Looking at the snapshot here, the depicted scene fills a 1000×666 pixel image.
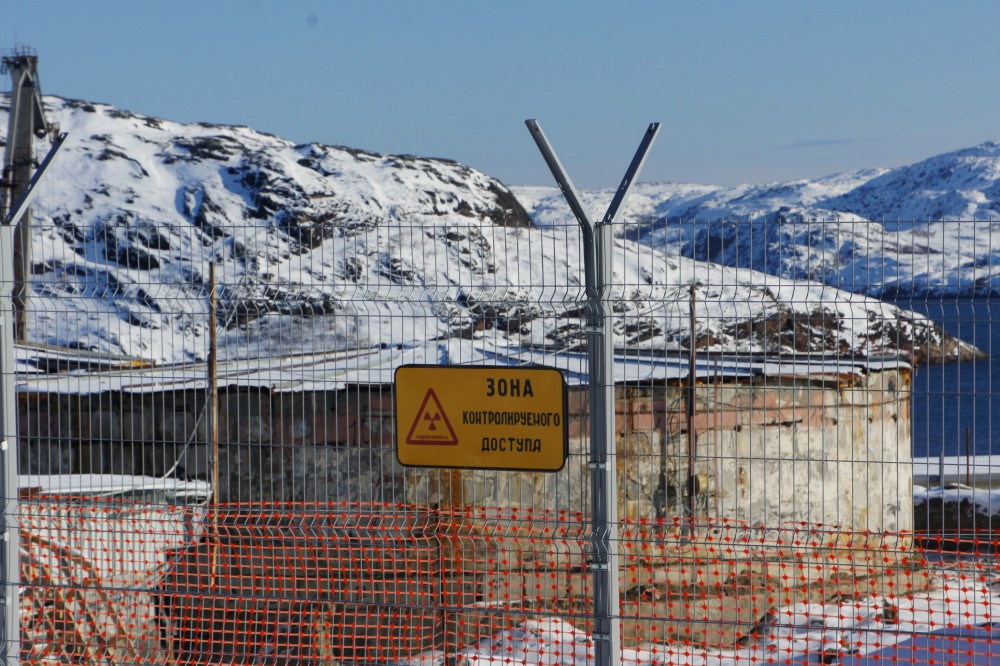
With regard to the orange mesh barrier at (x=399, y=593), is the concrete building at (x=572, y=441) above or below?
above

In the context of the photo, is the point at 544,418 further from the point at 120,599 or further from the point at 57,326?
the point at 120,599

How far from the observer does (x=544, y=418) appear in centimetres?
527

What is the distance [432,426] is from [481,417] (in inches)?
10.2

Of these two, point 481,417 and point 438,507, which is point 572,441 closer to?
point 438,507

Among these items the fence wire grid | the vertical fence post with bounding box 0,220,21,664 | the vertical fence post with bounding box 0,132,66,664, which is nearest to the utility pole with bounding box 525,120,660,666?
the fence wire grid

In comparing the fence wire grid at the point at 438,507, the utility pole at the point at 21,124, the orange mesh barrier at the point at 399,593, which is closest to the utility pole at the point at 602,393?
the orange mesh barrier at the point at 399,593

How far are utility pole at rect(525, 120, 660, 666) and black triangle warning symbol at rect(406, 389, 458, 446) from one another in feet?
2.35

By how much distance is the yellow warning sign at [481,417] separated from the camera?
526 cm

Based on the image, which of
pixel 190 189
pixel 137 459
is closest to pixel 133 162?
pixel 190 189

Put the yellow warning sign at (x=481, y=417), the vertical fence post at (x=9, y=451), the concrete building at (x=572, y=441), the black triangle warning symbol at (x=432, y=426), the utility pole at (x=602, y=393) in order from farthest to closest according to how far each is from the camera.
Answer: the concrete building at (x=572, y=441), the vertical fence post at (x=9, y=451), the black triangle warning symbol at (x=432, y=426), the yellow warning sign at (x=481, y=417), the utility pole at (x=602, y=393)

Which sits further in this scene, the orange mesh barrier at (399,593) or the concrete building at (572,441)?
the concrete building at (572,441)

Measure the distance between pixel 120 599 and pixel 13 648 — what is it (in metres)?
2.75

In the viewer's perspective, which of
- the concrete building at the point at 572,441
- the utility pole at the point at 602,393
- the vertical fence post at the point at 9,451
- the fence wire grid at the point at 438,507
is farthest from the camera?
the concrete building at the point at 572,441

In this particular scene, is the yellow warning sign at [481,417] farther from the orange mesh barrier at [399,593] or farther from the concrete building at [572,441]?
→ the concrete building at [572,441]
